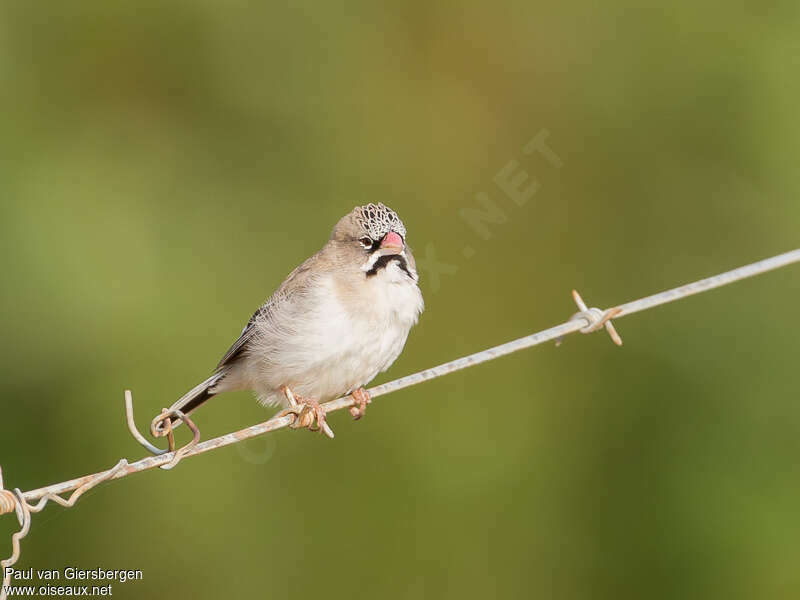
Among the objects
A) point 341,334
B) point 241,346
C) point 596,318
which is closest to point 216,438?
point 341,334

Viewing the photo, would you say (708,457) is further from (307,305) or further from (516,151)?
(307,305)

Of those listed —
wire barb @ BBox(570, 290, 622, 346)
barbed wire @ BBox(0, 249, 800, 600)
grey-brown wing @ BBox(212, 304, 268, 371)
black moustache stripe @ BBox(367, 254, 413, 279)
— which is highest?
grey-brown wing @ BBox(212, 304, 268, 371)

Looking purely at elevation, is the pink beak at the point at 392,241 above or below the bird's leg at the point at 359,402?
above

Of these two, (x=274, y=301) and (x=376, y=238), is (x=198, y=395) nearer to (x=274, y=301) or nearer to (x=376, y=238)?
(x=274, y=301)

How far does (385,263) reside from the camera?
15.9 feet

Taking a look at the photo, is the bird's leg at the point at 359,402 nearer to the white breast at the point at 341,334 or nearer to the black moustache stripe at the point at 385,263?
the white breast at the point at 341,334

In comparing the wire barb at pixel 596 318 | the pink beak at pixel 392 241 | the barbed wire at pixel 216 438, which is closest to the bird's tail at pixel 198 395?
the barbed wire at pixel 216 438

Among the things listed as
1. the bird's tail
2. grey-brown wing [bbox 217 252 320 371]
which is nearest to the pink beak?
grey-brown wing [bbox 217 252 320 371]

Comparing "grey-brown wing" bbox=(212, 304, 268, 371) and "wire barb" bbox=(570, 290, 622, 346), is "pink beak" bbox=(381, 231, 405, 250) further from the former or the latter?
"wire barb" bbox=(570, 290, 622, 346)

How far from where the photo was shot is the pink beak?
4781mm

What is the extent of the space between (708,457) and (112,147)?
4.43 metres

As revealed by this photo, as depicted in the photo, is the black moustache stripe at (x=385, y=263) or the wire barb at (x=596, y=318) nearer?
the wire barb at (x=596, y=318)

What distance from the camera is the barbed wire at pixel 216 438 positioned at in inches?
115

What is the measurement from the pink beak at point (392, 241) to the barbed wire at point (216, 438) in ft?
2.47
